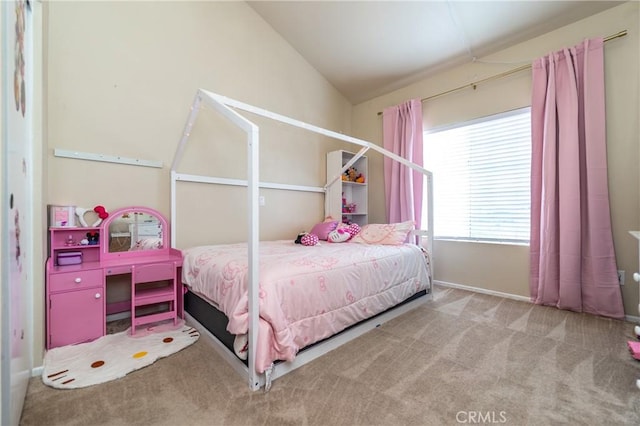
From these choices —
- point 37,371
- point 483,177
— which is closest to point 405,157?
point 483,177

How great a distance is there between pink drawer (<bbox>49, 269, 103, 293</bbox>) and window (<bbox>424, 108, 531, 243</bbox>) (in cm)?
343

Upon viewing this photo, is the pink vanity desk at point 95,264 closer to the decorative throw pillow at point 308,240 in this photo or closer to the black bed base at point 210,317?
the black bed base at point 210,317

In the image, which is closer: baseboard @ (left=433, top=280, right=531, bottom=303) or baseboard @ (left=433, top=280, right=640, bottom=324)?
baseboard @ (left=433, top=280, right=640, bottom=324)

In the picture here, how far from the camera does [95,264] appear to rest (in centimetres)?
200

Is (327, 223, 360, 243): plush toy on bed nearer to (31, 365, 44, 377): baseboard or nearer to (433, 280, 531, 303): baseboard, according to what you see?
(433, 280, 531, 303): baseboard

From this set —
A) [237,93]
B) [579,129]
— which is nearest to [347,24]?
[237,93]

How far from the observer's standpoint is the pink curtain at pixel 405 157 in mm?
3471

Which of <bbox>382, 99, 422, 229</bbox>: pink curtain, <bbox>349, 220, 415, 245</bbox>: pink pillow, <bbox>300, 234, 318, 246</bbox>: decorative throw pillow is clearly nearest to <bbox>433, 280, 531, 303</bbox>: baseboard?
<bbox>382, 99, 422, 229</bbox>: pink curtain

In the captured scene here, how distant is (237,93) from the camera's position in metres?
3.04

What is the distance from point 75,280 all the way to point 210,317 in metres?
0.90

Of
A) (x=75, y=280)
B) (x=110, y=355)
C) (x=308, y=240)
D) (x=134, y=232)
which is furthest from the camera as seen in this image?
(x=308, y=240)

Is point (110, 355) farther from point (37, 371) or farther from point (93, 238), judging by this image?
point (93, 238)

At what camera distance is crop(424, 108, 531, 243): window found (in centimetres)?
285

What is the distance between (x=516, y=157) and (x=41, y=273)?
3965 millimetres
